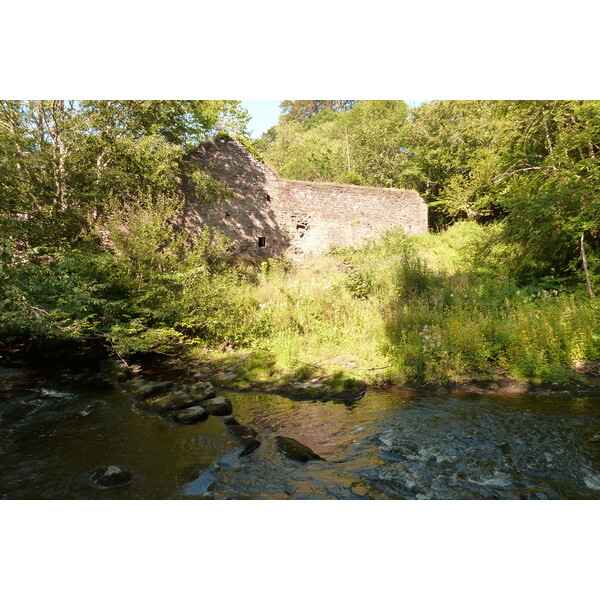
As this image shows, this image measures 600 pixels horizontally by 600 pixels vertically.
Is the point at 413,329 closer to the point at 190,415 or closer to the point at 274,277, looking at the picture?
the point at 190,415

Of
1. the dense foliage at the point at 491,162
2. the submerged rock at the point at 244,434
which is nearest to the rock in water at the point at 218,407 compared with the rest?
the submerged rock at the point at 244,434

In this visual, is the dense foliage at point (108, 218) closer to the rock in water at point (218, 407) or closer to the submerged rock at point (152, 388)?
the submerged rock at point (152, 388)

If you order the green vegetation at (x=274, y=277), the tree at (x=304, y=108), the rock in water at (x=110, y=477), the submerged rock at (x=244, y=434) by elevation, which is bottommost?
the submerged rock at (x=244, y=434)

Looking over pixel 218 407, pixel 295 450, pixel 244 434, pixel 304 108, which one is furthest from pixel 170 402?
pixel 304 108

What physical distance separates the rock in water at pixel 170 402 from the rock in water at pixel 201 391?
0.35ft

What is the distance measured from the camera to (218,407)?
509 centimetres

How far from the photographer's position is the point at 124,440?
4.17 m

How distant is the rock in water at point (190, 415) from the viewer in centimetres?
469

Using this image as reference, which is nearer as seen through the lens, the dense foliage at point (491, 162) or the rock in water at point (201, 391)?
the rock in water at point (201, 391)

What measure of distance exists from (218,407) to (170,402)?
764 millimetres

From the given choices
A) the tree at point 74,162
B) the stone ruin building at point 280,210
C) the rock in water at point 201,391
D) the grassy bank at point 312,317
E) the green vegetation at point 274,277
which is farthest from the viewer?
the stone ruin building at point 280,210

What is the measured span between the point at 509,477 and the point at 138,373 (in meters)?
6.24

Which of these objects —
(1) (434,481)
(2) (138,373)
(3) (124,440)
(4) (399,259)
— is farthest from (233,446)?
(4) (399,259)

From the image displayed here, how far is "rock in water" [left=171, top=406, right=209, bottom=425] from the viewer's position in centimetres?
469
